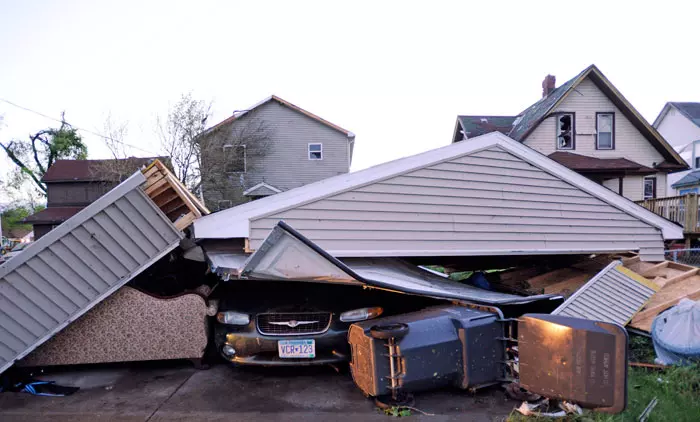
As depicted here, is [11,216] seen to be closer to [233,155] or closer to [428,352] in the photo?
[233,155]

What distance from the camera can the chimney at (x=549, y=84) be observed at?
20797 millimetres

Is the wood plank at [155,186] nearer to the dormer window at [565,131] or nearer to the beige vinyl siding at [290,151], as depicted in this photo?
the beige vinyl siding at [290,151]

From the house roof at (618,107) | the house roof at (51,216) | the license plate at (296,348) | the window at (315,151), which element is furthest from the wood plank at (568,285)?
the house roof at (51,216)

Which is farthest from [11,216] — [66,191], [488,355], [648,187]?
[648,187]

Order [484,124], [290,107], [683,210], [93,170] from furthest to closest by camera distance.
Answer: [93,170] < [290,107] < [484,124] < [683,210]

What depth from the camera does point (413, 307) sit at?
15.2 ft

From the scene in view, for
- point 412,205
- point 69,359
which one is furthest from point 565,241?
point 69,359

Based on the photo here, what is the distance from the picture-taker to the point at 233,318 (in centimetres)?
427

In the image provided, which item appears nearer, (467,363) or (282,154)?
(467,363)

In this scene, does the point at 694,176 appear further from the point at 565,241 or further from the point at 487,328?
the point at 487,328

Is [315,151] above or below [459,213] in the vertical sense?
above

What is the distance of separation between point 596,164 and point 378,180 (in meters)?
14.6

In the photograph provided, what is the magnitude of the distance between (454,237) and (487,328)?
9.47 ft

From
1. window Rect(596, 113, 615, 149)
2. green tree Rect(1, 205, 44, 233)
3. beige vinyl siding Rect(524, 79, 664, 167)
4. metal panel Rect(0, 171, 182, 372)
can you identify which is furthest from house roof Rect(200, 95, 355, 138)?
green tree Rect(1, 205, 44, 233)
